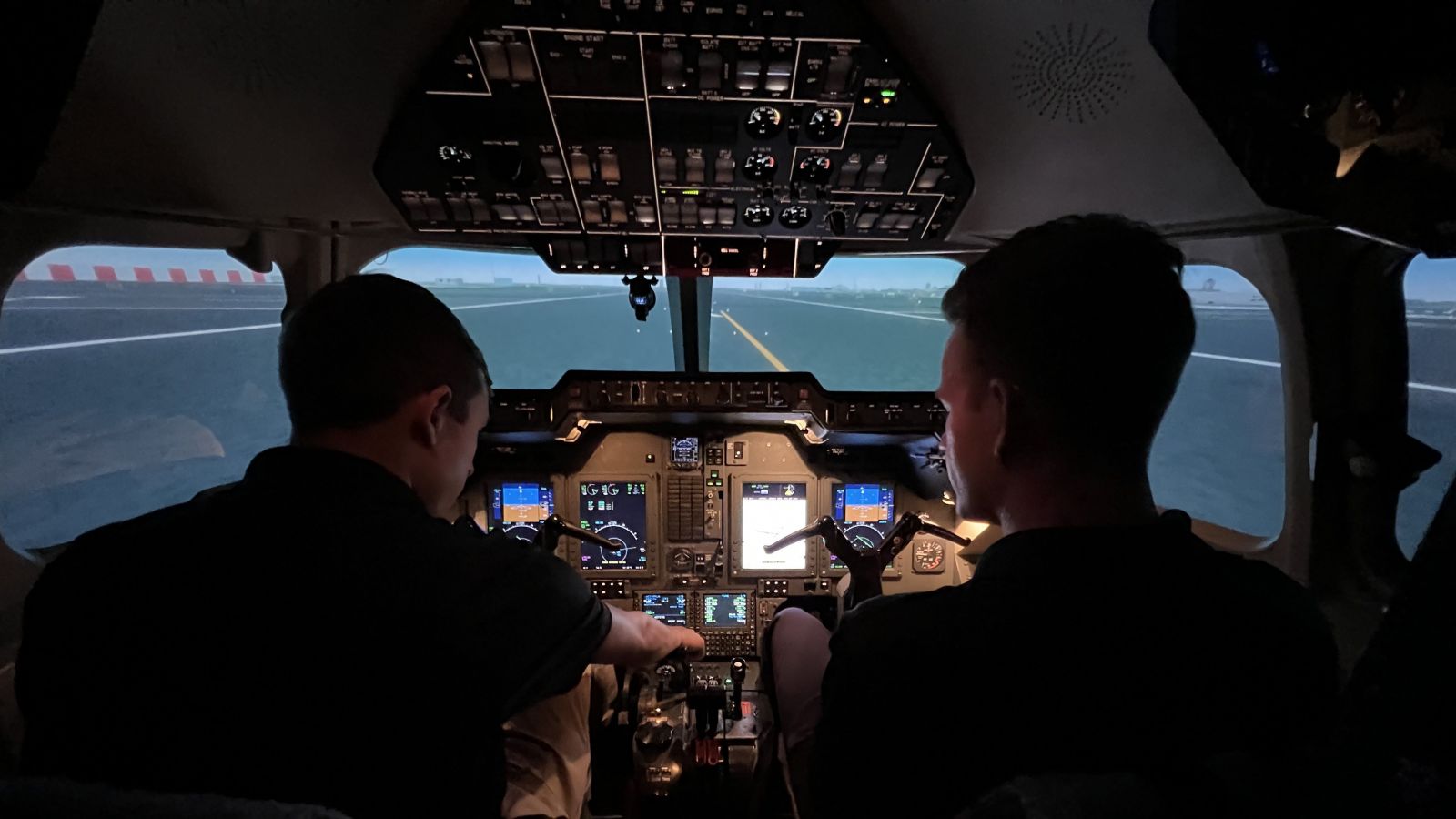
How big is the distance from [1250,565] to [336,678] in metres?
1.32

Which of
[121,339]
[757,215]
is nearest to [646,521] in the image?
[757,215]

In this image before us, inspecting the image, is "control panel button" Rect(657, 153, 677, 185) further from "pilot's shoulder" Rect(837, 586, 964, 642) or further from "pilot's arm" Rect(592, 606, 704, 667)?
"pilot's shoulder" Rect(837, 586, 964, 642)

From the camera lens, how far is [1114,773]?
734 millimetres

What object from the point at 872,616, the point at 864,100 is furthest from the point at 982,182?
the point at 872,616

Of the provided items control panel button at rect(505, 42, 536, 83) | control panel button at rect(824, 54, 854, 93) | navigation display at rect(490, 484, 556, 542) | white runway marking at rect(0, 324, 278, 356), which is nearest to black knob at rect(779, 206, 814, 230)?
control panel button at rect(824, 54, 854, 93)

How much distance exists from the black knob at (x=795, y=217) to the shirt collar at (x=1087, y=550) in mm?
1582

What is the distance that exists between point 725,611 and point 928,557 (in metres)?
0.96

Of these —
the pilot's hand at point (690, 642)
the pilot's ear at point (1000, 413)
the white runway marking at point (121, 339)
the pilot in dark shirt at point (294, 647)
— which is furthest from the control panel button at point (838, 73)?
the white runway marking at point (121, 339)

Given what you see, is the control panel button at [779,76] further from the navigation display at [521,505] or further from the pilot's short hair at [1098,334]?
the navigation display at [521,505]

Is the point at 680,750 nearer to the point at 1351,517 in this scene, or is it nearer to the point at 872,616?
the point at 872,616

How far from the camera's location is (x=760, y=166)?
2033 millimetres

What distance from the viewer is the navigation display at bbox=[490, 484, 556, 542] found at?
3002mm

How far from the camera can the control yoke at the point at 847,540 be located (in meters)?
2.37

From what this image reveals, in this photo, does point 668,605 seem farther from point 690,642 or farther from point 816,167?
point 816,167
